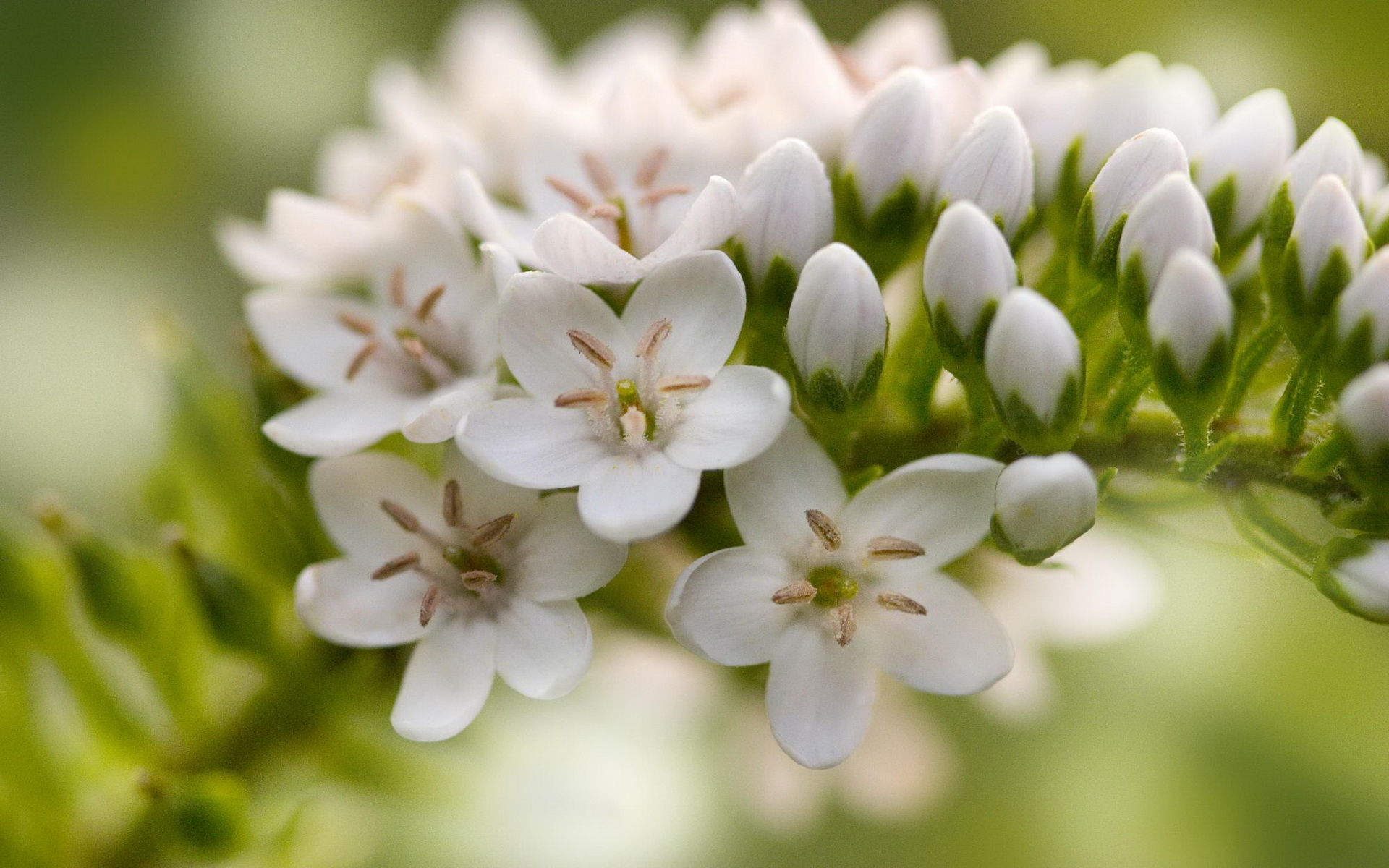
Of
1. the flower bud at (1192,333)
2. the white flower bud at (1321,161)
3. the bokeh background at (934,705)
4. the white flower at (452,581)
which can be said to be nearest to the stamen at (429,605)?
the white flower at (452,581)

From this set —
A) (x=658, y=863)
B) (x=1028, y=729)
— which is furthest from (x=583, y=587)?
(x=1028, y=729)

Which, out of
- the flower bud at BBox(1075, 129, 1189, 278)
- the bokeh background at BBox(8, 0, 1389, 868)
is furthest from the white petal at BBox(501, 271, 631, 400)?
the bokeh background at BBox(8, 0, 1389, 868)

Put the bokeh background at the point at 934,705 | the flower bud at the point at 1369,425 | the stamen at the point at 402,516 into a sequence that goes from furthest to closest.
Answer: the bokeh background at the point at 934,705 → the stamen at the point at 402,516 → the flower bud at the point at 1369,425

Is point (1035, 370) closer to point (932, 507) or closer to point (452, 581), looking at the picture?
point (932, 507)

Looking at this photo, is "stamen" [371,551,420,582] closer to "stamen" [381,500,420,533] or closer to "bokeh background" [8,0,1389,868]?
"stamen" [381,500,420,533]

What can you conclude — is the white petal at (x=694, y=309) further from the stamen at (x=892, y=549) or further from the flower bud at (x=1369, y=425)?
the flower bud at (x=1369, y=425)
